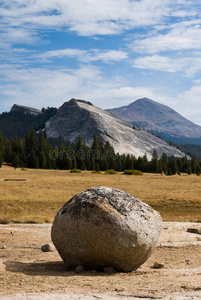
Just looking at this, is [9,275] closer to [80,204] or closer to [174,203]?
[80,204]

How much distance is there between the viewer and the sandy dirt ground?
814 centimetres

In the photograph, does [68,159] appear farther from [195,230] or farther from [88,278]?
[88,278]

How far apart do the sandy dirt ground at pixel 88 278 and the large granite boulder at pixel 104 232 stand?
0.42 metres

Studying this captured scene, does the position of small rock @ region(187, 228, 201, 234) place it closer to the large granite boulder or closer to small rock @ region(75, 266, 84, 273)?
the large granite boulder

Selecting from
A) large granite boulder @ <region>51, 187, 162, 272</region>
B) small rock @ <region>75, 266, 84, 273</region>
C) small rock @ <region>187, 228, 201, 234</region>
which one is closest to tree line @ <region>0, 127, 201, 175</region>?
small rock @ <region>187, 228, 201, 234</region>

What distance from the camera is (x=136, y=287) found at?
904cm

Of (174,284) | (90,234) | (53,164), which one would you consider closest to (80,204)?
(90,234)

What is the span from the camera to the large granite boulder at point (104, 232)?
35.2 ft

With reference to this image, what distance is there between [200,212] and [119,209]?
23.4m

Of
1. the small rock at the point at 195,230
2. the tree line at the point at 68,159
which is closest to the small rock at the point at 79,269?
the small rock at the point at 195,230

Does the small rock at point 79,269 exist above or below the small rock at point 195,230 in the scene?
above

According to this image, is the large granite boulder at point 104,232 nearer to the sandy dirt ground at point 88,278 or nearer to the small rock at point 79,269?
the small rock at point 79,269

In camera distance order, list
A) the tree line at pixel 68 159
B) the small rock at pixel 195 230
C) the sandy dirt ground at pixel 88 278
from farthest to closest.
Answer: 1. the tree line at pixel 68 159
2. the small rock at pixel 195 230
3. the sandy dirt ground at pixel 88 278

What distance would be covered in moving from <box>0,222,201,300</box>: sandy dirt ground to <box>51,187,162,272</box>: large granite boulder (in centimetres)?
42
